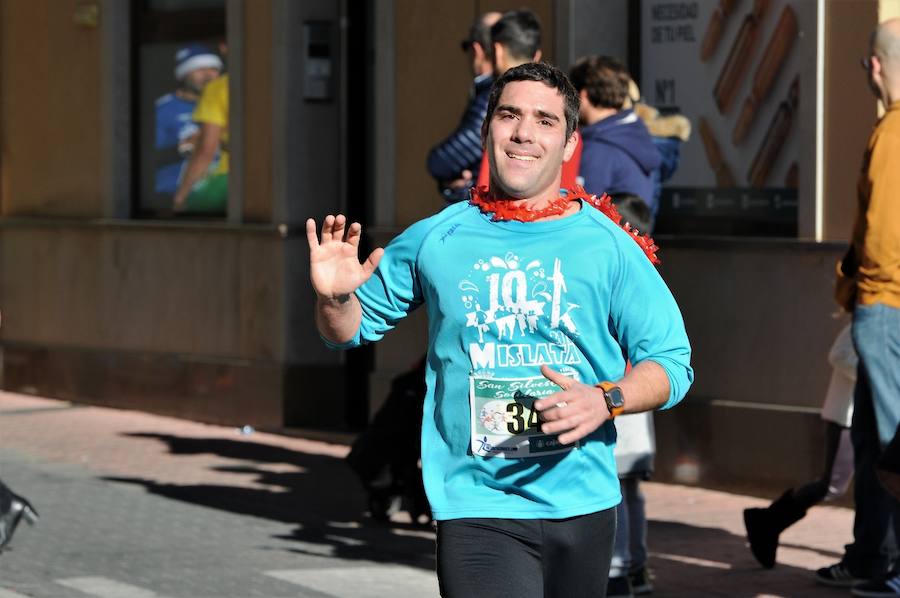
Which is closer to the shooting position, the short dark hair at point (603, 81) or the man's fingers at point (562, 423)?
the man's fingers at point (562, 423)

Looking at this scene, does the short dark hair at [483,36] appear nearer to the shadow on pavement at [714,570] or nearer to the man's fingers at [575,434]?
the shadow on pavement at [714,570]

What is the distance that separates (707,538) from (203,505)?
2.59 metres

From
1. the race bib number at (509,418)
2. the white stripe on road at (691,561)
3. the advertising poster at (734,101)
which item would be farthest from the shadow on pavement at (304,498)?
the race bib number at (509,418)

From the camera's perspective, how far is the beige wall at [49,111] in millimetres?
14969

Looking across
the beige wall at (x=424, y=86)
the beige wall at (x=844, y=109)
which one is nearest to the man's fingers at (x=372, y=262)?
the beige wall at (x=844, y=109)

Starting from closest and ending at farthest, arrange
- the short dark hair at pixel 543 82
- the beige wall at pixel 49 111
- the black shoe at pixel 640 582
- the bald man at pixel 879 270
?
the short dark hair at pixel 543 82 → the bald man at pixel 879 270 → the black shoe at pixel 640 582 → the beige wall at pixel 49 111

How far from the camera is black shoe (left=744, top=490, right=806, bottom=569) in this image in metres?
7.80

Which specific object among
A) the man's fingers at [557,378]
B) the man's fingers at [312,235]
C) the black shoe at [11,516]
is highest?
the man's fingers at [312,235]

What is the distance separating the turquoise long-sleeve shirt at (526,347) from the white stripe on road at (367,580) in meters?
3.24

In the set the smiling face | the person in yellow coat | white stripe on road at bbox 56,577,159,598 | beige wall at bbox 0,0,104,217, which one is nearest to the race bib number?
the smiling face

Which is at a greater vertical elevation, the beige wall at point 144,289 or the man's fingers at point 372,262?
the man's fingers at point 372,262

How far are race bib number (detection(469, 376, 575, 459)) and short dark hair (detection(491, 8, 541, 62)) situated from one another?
3.95 m

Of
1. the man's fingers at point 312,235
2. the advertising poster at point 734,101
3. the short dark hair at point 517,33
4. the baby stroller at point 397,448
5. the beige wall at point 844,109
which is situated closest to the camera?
the man's fingers at point 312,235

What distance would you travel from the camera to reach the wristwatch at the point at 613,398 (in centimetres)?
404
